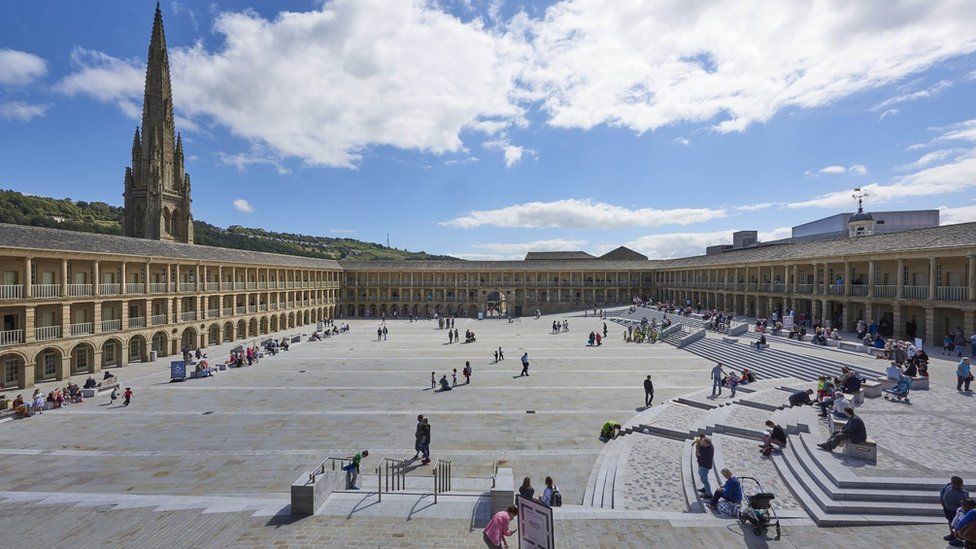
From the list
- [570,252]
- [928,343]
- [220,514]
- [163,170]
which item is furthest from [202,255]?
[570,252]

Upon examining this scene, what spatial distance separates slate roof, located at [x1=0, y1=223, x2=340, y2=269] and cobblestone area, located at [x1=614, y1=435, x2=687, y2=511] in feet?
97.5

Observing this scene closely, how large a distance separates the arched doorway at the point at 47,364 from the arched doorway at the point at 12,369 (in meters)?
0.76

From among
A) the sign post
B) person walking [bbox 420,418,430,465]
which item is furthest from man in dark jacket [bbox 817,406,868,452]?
person walking [bbox 420,418,430,465]

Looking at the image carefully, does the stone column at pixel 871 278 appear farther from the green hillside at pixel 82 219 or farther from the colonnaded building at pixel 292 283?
the green hillside at pixel 82 219

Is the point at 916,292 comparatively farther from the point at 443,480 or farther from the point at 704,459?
the point at 443,480

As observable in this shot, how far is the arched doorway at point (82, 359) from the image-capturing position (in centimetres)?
2583

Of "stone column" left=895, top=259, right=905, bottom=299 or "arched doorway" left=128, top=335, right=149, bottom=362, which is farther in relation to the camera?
"arched doorway" left=128, top=335, right=149, bottom=362

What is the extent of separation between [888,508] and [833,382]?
8.94 meters

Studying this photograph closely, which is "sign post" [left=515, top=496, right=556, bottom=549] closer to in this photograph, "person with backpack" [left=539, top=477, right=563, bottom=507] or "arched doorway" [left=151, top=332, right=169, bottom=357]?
"person with backpack" [left=539, top=477, right=563, bottom=507]

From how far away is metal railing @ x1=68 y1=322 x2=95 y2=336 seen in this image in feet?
82.1

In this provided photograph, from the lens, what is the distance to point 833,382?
51.4 feet

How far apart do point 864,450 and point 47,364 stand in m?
36.5

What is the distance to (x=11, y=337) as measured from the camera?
22172mm

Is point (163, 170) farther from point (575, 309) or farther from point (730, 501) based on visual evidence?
point (730, 501)
